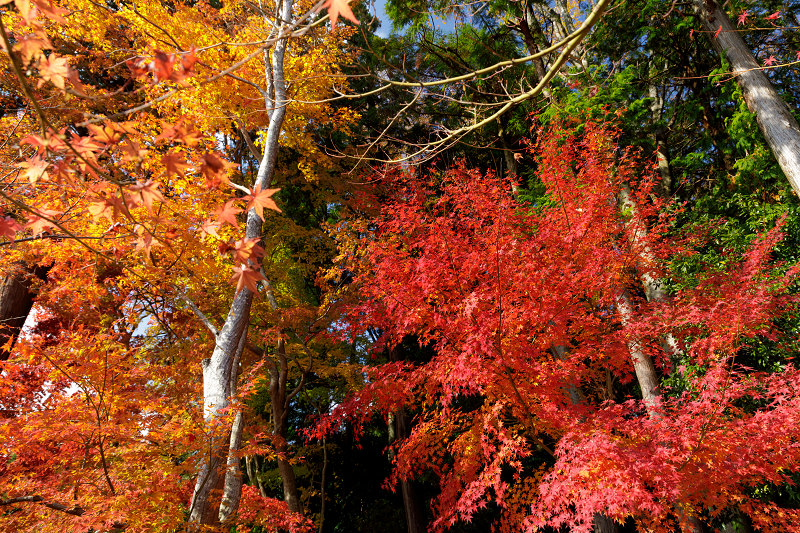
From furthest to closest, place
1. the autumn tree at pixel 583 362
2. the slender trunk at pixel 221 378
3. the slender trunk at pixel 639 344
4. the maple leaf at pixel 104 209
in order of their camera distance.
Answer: the slender trunk at pixel 639 344, the slender trunk at pixel 221 378, the autumn tree at pixel 583 362, the maple leaf at pixel 104 209

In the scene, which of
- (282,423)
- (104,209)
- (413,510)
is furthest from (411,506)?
(104,209)

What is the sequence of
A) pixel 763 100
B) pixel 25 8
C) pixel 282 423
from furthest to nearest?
pixel 282 423
pixel 763 100
pixel 25 8

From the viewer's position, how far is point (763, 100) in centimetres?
596

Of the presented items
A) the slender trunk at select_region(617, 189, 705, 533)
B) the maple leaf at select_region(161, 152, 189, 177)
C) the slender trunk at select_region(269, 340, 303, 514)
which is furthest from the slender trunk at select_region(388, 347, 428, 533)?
the maple leaf at select_region(161, 152, 189, 177)

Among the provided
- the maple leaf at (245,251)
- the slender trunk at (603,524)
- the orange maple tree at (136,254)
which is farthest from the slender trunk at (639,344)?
the maple leaf at (245,251)

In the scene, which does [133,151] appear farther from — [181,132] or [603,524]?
[603,524]

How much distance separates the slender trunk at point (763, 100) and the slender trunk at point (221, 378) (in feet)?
19.5

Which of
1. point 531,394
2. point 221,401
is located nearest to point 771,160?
point 531,394

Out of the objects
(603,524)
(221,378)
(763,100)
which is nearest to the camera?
(221,378)

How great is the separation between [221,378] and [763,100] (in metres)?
7.92

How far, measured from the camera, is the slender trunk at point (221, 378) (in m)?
3.95

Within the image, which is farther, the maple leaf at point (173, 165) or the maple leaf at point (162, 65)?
the maple leaf at point (173, 165)

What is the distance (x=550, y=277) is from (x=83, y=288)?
22.1 ft

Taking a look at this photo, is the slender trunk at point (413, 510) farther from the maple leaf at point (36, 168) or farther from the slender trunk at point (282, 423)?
the maple leaf at point (36, 168)
